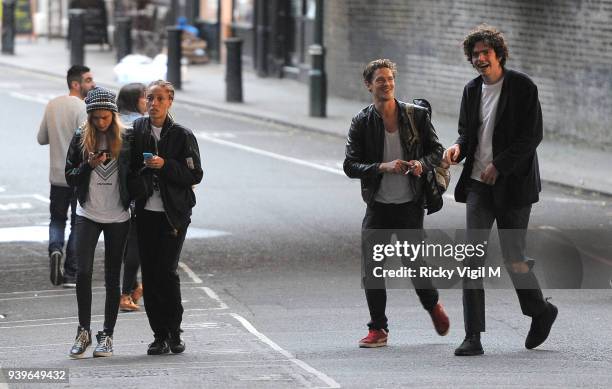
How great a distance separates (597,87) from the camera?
69.6 feet

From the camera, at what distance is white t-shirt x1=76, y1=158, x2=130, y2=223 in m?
8.66

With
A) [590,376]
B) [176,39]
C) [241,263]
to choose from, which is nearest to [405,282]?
[241,263]

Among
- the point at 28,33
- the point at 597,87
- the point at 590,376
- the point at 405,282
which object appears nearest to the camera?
the point at 590,376

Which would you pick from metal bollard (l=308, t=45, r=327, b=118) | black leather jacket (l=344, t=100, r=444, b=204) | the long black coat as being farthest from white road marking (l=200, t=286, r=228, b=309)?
metal bollard (l=308, t=45, r=327, b=118)

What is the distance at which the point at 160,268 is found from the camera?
8664 millimetres

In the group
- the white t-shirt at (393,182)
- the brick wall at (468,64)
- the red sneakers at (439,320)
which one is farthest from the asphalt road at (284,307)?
the brick wall at (468,64)

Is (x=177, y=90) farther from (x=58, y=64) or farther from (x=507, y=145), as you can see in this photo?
(x=507, y=145)

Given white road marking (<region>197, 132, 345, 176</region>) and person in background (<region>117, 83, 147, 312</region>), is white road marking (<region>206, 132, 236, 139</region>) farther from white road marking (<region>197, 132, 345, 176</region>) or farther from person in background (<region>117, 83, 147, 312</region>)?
person in background (<region>117, 83, 147, 312</region>)

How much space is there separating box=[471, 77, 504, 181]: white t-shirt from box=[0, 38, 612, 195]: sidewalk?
891 centimetres

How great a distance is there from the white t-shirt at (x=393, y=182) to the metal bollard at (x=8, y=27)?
2828cm

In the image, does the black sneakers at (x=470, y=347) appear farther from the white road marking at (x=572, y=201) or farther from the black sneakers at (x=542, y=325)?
the white road marking at (x=572, y=201)

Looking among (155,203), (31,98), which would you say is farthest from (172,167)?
(31,98)

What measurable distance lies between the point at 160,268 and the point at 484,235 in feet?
6.28

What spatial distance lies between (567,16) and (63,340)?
13960 millimetres
